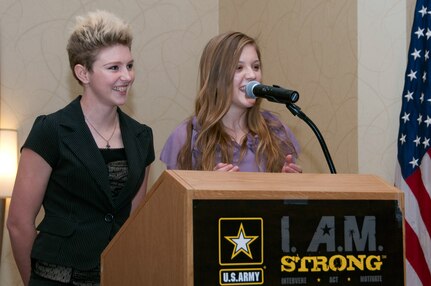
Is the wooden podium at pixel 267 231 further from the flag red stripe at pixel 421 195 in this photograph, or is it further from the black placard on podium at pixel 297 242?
the flag red stripe at pixel 421 195

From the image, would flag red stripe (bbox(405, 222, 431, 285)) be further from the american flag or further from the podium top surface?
the podium top surface

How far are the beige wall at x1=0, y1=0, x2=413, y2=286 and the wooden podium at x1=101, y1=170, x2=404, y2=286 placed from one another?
1770 mm

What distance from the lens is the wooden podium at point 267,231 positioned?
1.19m

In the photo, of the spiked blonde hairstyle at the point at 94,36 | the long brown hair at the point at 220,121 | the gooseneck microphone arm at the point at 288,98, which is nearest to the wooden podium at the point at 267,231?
the gooseneck microphone arm at the point at 288,98

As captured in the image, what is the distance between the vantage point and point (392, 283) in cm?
133

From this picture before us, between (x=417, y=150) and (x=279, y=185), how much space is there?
1.76m

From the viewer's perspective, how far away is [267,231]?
1238 millimetres

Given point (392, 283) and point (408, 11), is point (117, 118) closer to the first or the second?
point (392, 283)

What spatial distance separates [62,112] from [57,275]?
1.62ft

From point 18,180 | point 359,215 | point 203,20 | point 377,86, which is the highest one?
point 203,20

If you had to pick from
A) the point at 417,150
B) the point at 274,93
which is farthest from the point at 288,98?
the point at 417,150

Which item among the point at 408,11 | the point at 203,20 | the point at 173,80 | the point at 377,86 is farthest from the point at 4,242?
the point at 408,11

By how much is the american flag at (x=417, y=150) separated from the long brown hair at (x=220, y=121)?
848mm

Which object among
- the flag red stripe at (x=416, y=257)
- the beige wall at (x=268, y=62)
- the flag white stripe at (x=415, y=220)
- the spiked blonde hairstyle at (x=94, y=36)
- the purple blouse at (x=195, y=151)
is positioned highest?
the beige wall at (x=268, y=62)
